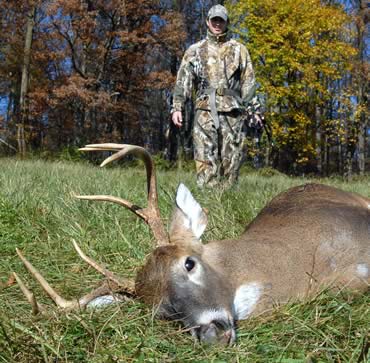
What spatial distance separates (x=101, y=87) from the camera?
26031 millimetres

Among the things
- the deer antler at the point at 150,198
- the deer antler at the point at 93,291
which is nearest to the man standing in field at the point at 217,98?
the deer antler at the point at 150,198

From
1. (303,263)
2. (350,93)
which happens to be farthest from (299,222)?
(350,93)

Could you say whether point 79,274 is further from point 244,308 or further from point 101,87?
point 101,87

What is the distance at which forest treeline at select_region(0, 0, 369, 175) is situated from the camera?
2152cm

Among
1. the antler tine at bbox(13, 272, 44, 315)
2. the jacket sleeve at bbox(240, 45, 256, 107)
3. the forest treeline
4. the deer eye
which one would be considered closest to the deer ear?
the deer eye

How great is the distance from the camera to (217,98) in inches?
261

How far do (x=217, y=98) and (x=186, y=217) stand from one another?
369 cm

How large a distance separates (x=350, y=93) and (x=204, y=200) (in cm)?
2106

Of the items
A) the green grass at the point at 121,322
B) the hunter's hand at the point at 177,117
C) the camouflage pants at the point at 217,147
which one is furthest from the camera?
the camouflage pants at the point at 217,147

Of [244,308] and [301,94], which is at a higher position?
[301,94]

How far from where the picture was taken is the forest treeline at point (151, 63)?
70.6 feet

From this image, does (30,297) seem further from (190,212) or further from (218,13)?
(218,13)

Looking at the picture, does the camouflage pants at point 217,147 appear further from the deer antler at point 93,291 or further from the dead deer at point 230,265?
the deer antler at point 93,291

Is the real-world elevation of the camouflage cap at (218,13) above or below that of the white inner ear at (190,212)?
above
